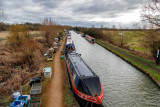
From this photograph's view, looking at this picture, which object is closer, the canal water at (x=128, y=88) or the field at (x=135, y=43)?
the canal water at (x=128, y=88)

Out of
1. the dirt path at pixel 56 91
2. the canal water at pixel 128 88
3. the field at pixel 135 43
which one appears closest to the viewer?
the dirt path at pixel 56 91

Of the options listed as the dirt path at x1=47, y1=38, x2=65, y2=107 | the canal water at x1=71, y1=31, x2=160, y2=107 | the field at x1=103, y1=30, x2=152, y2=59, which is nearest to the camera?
the dirt path at x1=47, y1=38, x2=65, y2=107

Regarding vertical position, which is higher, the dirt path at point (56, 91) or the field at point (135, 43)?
the field at point (135, 43)

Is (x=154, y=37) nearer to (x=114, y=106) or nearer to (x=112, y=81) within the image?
(x=112, y=81)

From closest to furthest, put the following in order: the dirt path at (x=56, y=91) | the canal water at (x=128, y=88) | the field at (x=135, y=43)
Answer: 1. the dirt path at (x=56, y=91)
2. the canal water at (x=128, y=88)
3. the field at (x=135, y=43)

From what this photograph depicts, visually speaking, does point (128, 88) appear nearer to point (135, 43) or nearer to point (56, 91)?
point (56, 91)

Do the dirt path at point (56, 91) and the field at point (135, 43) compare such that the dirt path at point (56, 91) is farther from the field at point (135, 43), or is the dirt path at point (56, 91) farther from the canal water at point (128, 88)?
the field at point (135, 43)

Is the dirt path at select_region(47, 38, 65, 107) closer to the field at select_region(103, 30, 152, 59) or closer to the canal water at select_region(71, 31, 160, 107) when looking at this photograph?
the canal water at select_region(71, 31, 160, 107)

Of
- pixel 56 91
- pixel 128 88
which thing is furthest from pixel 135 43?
pixel 56 91

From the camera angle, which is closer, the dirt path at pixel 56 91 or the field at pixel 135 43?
the dirt path at pixel 56 91

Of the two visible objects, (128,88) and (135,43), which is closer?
(128,88)

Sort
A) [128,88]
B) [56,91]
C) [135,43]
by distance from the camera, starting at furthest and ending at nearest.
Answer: [135,43] → [128,88] → [56,91]

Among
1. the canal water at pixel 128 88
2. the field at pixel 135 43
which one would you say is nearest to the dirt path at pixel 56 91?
the canal water at pixel 128 88

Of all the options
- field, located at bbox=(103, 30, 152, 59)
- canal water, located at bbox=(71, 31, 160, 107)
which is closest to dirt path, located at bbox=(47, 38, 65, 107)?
canal water, located at bbox=(71, 31, 160, 107)
